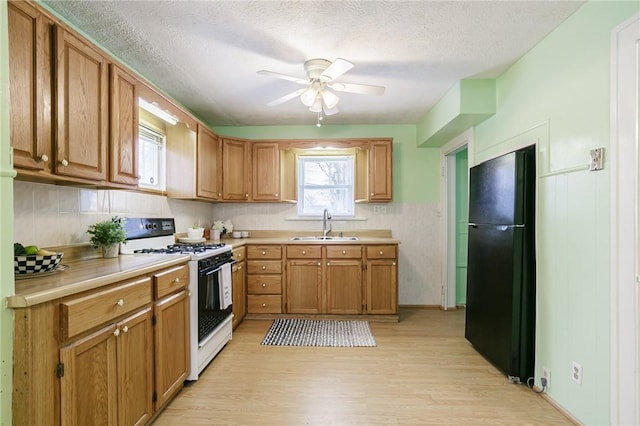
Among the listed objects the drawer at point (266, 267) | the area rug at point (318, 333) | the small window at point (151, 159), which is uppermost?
the small window at point (151, 159)

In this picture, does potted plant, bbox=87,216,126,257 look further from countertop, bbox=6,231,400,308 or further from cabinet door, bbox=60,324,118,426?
cabinet door, bbox=60,324,118,426

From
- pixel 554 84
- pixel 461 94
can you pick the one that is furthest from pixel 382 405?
pixel 461 94

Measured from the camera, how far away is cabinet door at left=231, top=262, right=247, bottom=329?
10.9 ft

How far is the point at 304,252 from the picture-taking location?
3.69m

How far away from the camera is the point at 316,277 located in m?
3.69

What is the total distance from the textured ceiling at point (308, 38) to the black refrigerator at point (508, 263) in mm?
843

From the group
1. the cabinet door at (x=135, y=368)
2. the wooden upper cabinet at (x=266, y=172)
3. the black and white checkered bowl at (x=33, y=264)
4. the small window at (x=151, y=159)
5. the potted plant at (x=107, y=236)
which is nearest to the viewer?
the black and white checkered bowl at (x=33, y=264)

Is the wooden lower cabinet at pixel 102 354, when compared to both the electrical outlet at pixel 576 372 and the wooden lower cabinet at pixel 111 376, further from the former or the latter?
the electrical outlet at pixel 576 372

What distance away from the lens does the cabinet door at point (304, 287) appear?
3682 mm

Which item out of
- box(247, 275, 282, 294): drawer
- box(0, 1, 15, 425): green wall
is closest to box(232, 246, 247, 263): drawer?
box(247, 275, 282, 294): drawer

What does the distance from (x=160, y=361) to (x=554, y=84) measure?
3.06m

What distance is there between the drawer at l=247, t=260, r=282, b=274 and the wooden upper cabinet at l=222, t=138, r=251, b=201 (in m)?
0.90

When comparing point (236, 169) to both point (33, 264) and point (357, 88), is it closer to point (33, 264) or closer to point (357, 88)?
point (357, 88)

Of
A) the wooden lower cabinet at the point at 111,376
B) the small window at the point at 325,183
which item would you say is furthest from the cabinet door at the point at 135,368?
the small window at the point at 325,183
